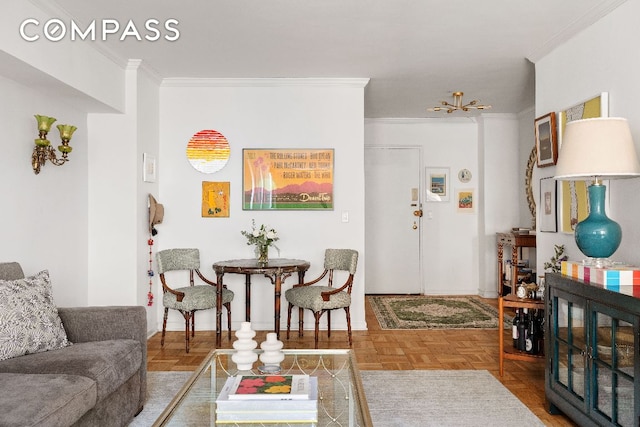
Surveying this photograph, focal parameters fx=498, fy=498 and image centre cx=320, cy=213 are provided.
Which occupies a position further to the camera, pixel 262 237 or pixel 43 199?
pixel 262 237

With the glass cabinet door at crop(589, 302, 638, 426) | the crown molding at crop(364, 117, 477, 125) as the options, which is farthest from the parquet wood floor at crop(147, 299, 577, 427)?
the crown molding at crop(364, 117, 477, 125)

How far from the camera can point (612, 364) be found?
7.30 feet

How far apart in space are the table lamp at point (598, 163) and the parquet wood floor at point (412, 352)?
1.04 meters

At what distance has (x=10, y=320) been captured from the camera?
2.33m

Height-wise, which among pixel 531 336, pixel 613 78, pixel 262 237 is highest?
pixel 613 78

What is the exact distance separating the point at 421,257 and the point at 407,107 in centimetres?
210

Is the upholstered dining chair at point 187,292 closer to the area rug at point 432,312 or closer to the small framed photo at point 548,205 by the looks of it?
the area rug at point 432,312

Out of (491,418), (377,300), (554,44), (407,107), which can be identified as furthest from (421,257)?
(491,418)

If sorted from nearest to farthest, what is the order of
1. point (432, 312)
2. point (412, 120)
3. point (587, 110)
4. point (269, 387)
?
1. point (269, 387)
2. point (587, 110)
3. point (432, 312)
4. point (412, 120)

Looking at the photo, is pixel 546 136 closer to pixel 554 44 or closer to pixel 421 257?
pixel 554 44

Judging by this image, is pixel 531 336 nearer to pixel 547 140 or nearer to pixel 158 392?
pixel 547 140

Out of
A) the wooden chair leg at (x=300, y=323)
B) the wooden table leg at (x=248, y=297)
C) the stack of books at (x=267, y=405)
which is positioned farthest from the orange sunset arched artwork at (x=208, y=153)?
the stack of books at (x=267, y=405)

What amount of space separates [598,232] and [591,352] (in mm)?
601

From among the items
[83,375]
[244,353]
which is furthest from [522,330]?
[83,375]
